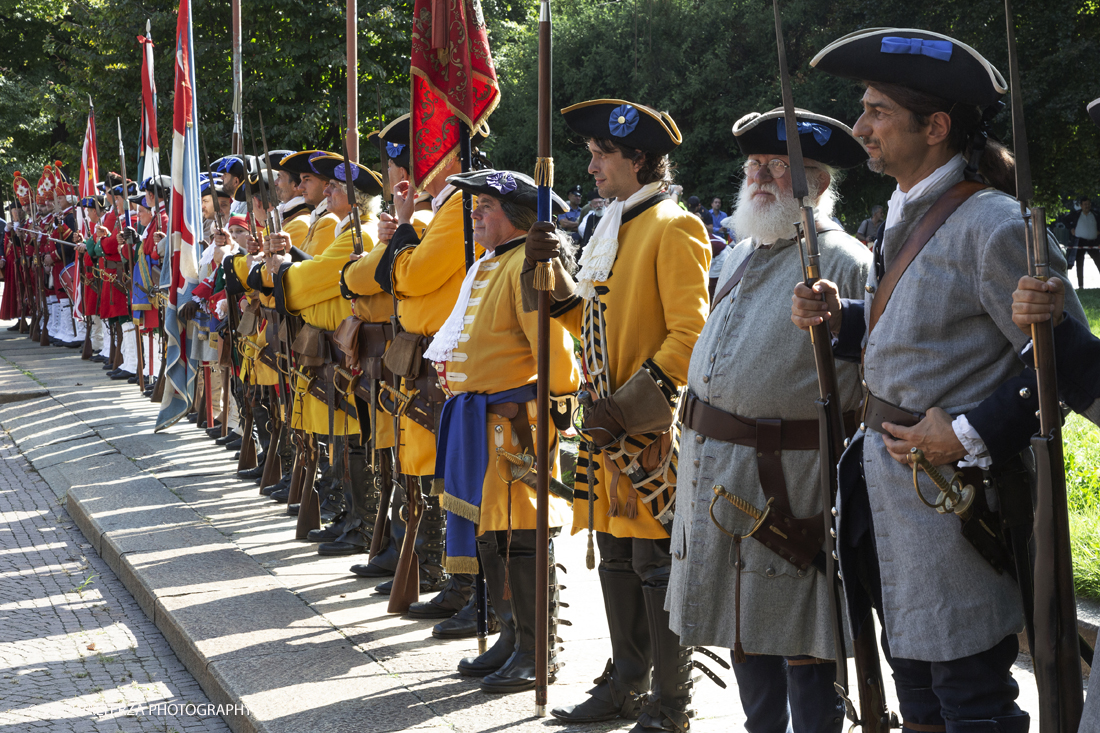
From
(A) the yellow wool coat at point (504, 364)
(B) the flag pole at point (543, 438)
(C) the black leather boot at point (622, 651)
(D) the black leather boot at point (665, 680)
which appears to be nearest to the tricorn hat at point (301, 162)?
(A) the yellow wool coat at point (504, 364)

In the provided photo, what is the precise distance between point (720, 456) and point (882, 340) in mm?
643

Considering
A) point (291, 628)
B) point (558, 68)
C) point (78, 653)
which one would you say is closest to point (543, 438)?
point (291, 628)

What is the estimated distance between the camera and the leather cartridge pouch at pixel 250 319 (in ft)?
27.5

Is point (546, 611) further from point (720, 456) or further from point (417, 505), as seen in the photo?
point (417, 505)

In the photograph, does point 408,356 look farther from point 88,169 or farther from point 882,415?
point 88,169

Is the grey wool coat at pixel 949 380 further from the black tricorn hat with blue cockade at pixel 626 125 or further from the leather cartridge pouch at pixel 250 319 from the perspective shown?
the leather cartridge pouch at pixel 250 319

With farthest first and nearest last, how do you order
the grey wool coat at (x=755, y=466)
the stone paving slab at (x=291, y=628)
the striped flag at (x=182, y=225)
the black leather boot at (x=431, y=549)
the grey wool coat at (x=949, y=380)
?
the striped flag at (x=182, y=225)
the black leather boot at (x=431, y=549)
the stone paving slab at (x=291, y=628)
the grey wool coat at (x=755, y=466)
the grey wool coat at (x=949, y=380)

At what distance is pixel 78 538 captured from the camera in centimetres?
763

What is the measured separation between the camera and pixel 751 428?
317 centimetres

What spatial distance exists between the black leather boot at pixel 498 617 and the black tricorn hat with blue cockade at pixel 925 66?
2509 millimetres

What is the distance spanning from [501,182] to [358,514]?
2.87m

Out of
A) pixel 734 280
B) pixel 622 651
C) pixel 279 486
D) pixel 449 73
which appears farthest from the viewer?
pixel 279 486

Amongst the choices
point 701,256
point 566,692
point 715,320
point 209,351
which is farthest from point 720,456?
point 209,351

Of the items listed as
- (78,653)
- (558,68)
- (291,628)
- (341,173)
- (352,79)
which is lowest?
(78,653)
